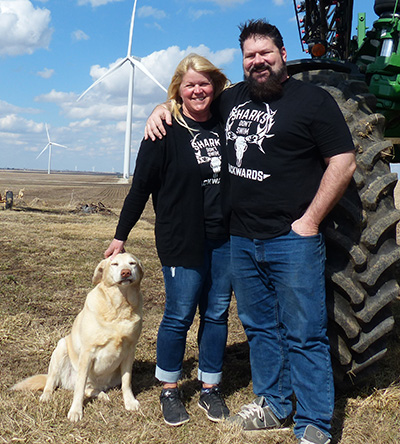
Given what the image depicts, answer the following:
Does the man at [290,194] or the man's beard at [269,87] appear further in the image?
the man's beard at [269,87]

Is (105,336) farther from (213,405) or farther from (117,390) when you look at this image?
(213,405)

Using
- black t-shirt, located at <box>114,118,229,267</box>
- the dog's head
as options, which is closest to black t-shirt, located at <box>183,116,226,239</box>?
black t-shirt, located at <box>114,118,229,267</box>

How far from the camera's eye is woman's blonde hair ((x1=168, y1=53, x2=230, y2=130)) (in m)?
2.91

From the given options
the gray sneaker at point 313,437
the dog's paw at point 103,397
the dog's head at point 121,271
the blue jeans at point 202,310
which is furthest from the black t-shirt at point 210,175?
the dog's paw at point 103,397

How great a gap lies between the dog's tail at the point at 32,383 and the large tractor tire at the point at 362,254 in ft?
6.83

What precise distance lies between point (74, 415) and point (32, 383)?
0.52 meters

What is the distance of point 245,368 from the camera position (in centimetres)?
390

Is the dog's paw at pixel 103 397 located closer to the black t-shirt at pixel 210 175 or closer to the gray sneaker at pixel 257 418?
the gray sneaker at pixel 257 418

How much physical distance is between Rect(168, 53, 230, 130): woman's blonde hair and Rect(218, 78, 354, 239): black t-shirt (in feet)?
1.13

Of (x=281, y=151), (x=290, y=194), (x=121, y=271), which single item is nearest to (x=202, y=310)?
(x=121, y=271)

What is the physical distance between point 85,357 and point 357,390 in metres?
1.91

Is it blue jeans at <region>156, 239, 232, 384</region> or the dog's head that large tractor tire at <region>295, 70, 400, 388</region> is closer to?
blue jeans at <region>156, 239, 232, 384</region>

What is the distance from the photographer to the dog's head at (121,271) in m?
3.12

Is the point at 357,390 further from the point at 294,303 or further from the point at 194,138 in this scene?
the point at 194,138
